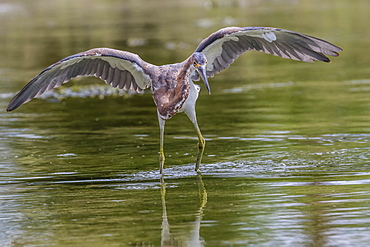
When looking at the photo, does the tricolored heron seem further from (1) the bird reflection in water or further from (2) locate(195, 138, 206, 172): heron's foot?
(1) the bird reflection in water

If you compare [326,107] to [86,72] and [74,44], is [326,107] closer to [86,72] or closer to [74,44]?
[86,72]

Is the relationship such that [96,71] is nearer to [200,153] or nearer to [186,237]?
[200,153]

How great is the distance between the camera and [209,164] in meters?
9.17

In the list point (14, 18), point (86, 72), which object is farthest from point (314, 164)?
point (14, 18)

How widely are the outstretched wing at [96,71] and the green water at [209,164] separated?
86cm

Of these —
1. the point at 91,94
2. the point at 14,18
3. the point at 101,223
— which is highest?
the point at 14,18

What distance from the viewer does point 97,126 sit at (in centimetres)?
1220

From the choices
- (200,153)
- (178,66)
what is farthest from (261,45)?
(200,153)

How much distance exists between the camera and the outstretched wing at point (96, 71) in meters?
9.30

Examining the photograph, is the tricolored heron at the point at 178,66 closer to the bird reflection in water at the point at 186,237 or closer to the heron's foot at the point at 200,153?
the heron's foot at the point at 200,153

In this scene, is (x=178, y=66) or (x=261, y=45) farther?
(x=261, y=45)

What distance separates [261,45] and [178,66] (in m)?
1.08

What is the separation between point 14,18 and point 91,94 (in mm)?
24532

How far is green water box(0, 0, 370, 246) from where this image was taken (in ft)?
21.1
